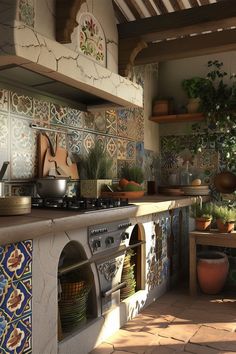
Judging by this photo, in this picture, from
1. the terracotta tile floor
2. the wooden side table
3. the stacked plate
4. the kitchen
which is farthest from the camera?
the stacked plate

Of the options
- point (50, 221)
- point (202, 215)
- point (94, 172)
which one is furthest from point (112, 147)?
point (50, 221)

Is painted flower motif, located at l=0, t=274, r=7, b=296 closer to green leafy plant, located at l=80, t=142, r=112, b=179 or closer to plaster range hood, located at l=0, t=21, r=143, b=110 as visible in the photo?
plaster range hood, located at l=0, t=21, r=143, b=110

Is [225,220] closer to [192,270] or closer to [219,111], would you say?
[192,270]

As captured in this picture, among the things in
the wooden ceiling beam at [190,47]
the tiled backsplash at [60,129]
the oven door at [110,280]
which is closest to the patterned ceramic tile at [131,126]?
the tiled backsplash at [60,129]

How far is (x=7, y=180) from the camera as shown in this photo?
2.29m

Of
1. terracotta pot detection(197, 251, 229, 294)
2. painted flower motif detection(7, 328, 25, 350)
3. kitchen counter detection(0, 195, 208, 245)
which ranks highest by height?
kitchen counter detection(0, 195, 208, 245)

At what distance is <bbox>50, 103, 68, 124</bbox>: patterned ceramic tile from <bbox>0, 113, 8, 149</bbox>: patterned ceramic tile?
1.59 feet

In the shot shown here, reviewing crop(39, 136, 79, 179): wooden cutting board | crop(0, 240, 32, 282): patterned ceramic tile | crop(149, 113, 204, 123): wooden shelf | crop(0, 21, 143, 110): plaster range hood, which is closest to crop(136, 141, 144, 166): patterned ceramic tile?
crop(149, 113, 204, 123): wooden shelf

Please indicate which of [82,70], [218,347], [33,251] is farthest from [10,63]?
[218,347]

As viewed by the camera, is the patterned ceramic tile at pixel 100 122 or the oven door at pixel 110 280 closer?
the oven door at pixel 110 280

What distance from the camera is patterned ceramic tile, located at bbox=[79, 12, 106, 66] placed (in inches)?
96.0

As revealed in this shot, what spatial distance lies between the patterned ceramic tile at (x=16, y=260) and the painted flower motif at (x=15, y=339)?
22 cm

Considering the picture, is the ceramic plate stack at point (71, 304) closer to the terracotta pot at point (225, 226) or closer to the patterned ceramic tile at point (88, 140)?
the patterned ceramic tile at point (88, 140)

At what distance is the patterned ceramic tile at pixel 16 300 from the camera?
1491 millimetres
